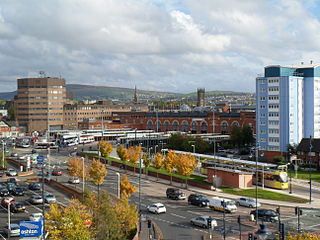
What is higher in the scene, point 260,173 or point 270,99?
point 270,99

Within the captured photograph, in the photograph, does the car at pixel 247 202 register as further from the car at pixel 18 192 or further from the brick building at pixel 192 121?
the brick building at pixel 192 121

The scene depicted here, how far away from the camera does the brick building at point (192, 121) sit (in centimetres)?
13625

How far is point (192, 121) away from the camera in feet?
487

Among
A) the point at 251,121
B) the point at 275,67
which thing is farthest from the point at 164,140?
the point at 275,67

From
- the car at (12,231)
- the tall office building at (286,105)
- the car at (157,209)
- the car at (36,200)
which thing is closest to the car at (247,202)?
the car at (157,209)

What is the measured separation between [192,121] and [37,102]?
198ft

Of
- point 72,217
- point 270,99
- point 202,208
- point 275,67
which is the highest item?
point 275,67

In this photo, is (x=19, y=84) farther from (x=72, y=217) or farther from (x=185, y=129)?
(x=72, y=217)

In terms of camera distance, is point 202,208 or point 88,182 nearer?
point 202,208

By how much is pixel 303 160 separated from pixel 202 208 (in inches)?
1740

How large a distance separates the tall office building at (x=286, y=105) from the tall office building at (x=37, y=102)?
9386 centimetres

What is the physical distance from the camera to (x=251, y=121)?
432 ft

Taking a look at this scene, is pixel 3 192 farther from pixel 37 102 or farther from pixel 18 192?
pixel 37 102

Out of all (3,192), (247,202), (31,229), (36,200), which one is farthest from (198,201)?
(31,229)
